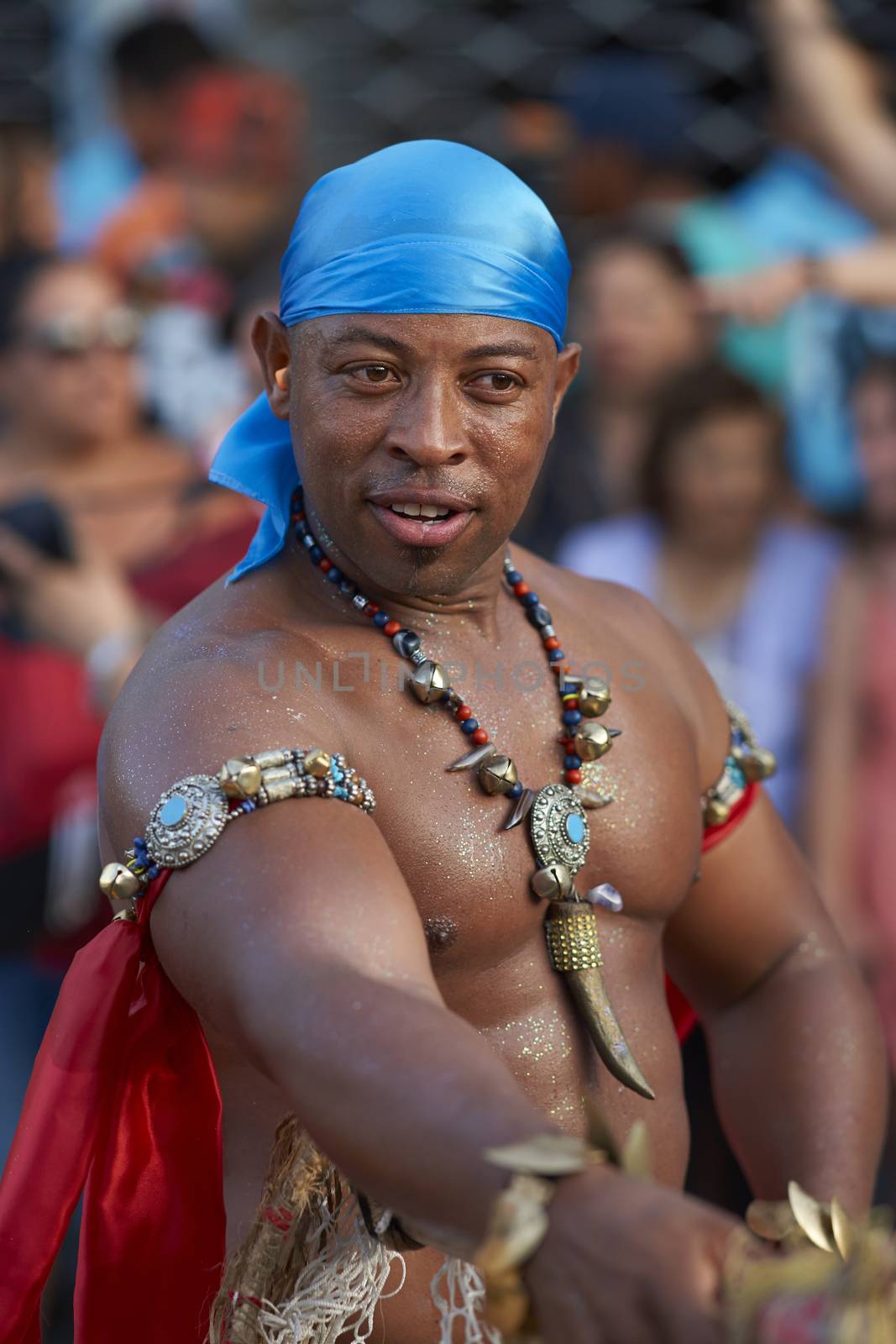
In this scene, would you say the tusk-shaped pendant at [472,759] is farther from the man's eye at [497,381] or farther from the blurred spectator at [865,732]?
the blurred spectator at [865,732]

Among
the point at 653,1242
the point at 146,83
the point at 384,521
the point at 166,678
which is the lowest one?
the point at 653,1242

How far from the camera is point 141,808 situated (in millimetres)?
1969

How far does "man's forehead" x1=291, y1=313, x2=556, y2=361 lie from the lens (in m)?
2.02

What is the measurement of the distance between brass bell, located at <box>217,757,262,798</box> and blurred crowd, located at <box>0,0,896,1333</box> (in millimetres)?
2163

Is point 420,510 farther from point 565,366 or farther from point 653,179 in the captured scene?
point 653,179

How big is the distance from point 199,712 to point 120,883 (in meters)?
0.20

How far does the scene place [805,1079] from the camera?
7.99ft

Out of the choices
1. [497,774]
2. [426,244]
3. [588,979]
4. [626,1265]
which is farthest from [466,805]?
[626,1265]

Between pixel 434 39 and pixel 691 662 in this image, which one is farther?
pixel 434 39

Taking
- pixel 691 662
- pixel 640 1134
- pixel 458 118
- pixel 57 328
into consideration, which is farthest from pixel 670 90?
pixel 640 1134

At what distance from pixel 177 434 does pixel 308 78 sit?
1.92m

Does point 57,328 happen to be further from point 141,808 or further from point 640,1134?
point 640,1134

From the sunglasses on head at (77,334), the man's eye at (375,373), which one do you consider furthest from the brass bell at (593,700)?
the sunglasses on head at (77,334)

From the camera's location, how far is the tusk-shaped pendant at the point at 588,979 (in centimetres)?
212
